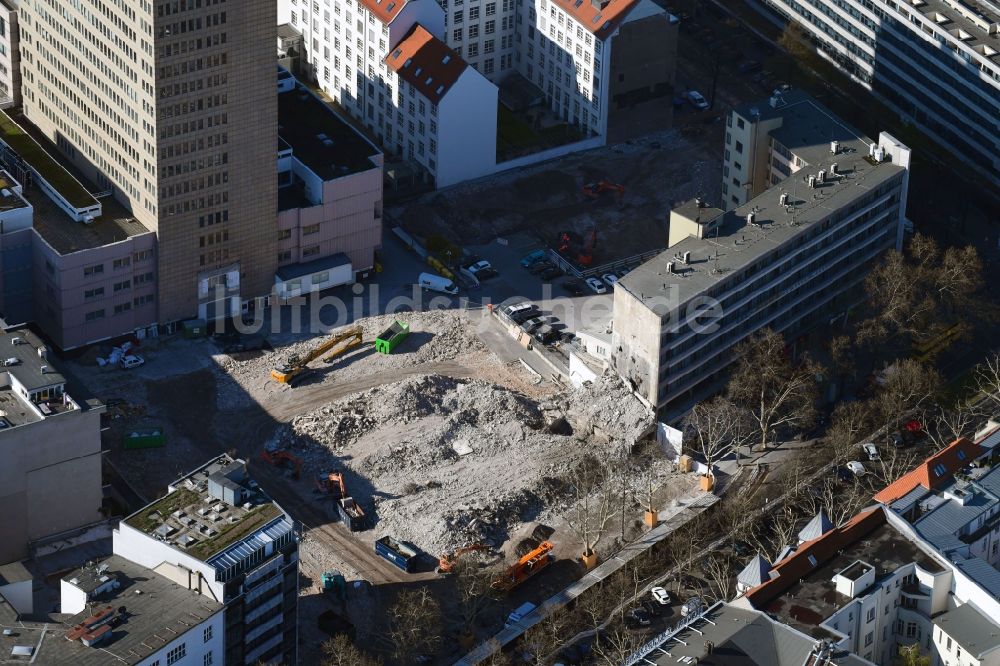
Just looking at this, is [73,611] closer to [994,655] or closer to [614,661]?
[614,661]

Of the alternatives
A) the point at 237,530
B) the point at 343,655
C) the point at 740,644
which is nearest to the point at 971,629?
the point at 740,644

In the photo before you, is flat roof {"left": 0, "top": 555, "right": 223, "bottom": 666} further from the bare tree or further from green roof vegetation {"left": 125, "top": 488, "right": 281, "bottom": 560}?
the bare tree

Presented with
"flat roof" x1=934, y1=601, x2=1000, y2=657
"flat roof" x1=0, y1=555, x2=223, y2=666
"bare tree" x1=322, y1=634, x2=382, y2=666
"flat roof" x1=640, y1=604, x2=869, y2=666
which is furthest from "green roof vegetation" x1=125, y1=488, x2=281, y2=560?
"flat roof" x1=934, y1=601, x2=1000, y2=657

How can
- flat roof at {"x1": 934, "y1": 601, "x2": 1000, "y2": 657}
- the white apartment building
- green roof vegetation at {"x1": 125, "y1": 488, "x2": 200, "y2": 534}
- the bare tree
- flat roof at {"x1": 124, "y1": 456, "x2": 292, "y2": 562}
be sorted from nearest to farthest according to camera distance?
the white apartment building, flat roof at {"x1": 124, "y1": 456, "x2": 292, "y2": 562}, the bare tree, flat roof at {"x1": 934, "y1": 601, "x2": 1000, "y2": 657}, green roof vegetation at {"x1": 125, "y1": 488, "x2": 200, "y2": 534}

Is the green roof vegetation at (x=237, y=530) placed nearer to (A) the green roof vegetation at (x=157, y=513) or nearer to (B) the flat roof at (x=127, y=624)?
(B) the flat roof at (x=127, y=624)

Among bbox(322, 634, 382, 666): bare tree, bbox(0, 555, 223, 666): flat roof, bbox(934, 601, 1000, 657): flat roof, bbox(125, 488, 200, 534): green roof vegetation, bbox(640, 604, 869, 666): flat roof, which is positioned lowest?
bbox(322, 634, 382, 666): bare tree

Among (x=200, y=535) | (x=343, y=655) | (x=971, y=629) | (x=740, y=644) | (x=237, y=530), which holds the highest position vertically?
(x=237, y=530)

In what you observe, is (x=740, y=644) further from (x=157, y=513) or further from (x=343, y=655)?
(x=157, y=513)
